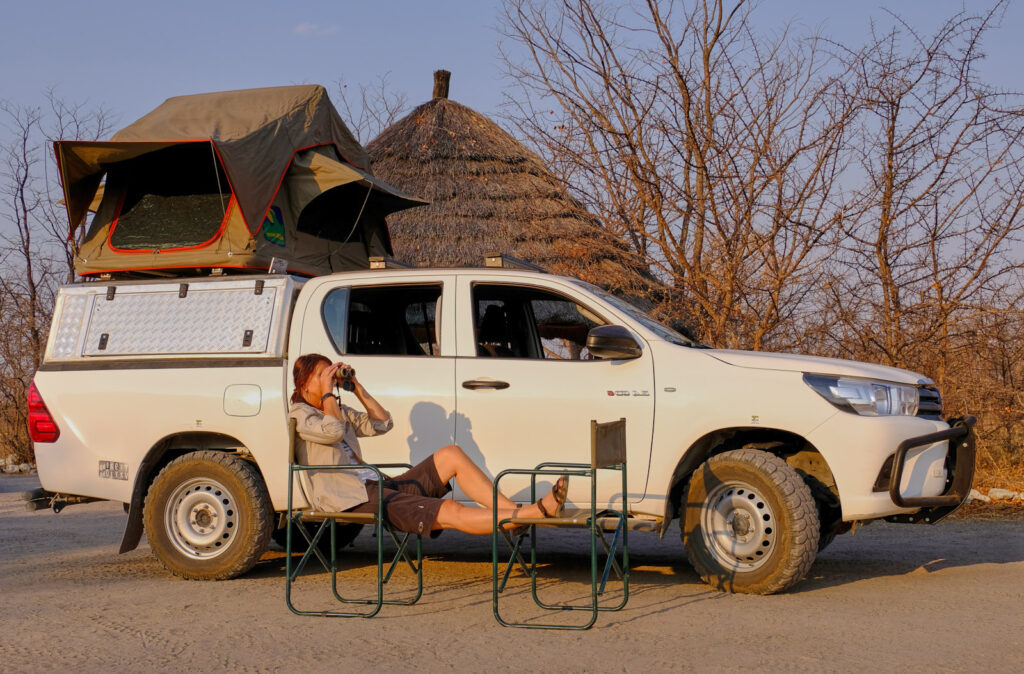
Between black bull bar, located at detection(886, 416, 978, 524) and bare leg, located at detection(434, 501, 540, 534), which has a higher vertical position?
black bull bar, located at detection(886, 416, 978, 524)

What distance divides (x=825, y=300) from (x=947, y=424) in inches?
205

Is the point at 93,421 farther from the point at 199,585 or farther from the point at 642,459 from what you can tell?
the point at 642,459

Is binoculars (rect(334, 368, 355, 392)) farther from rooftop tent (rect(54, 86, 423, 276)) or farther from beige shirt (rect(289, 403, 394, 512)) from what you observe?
rooftop tent (rect(54, 86, 423, 276))

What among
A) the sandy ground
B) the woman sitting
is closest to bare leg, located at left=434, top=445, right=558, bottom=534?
the woman sitting

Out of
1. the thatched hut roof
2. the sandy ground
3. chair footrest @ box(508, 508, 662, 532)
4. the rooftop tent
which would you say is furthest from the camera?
the thatched hut roof

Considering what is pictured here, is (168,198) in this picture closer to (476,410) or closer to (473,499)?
(476,410)

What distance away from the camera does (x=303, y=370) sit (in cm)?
695

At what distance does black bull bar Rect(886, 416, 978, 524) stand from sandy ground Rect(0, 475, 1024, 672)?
1.67 ft

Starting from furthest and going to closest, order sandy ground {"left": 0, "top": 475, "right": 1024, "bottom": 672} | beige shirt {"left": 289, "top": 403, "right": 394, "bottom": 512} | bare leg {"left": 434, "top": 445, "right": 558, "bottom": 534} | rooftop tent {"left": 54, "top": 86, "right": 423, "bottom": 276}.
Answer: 1. rooftop tent {"left": 54, "top": 86, "right": 423, "bottom": 276}
2. beige shirt {"left": 289, "top": 403, "right": 394, "bottom": 512}
3. bare leg {"left": 434, "top": 445, "right": 558, "bottom": 534}
4. sandy ground {"left": 0, "top": 475, "right": 1024, "bottom": 672}

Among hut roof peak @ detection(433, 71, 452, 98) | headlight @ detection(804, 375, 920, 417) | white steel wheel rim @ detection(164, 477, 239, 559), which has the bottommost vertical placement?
white steel wheel rim @ detection(164, 477, 239, 559)

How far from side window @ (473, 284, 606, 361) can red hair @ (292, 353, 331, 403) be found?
1.12 meters

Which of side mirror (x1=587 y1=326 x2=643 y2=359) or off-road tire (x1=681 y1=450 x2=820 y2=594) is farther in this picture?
side mirror (x1=587 y1=326 x2=643 y2=359)

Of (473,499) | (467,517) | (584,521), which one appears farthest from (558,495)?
(473,499)

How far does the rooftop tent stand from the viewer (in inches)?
330
